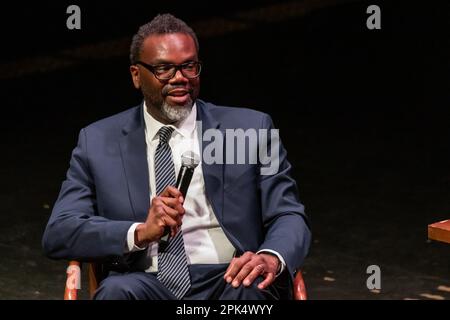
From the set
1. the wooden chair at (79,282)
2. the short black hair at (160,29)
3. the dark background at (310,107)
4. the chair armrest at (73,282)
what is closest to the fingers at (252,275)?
the wooden chair at (79,282)

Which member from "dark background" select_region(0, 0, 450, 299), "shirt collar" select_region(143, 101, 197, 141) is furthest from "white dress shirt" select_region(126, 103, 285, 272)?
"dark background" select_region(0, 0, 450, 299)

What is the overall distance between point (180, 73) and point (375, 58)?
18.2 feet

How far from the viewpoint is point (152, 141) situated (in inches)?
158

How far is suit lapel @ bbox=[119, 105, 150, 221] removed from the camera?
390 centimetres

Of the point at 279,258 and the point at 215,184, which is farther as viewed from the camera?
the point at 215,184

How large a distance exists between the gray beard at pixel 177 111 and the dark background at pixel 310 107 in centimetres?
173

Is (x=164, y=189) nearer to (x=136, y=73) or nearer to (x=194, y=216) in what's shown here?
(x=194, y=216)

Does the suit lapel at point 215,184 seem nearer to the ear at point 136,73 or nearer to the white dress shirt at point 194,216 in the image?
the white dress shirt at point 194,216

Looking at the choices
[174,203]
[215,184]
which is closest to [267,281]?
[174,203]

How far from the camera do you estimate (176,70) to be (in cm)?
389

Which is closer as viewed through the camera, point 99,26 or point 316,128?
point 316,128

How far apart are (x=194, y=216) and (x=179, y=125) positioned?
0.90 ft
